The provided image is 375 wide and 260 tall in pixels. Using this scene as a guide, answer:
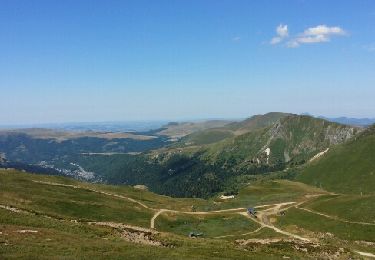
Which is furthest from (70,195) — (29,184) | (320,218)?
(320,218)

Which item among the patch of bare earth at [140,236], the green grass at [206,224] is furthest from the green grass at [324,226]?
the patch of bare earth at [140,236]

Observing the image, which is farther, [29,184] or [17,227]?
[29,184]

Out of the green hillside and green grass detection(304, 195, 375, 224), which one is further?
green grass detection(304, 195, 375, 224)

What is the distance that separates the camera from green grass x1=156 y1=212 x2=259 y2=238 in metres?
116

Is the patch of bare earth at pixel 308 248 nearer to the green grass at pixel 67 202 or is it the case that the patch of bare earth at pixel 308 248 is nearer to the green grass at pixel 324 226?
the green grass at pixel 324 226

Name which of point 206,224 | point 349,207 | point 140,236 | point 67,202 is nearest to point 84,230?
point 140,236

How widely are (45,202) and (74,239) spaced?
172 ft

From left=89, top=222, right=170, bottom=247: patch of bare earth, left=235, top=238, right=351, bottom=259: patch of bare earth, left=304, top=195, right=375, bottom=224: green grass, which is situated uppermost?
left=89, top=222, right=170, bottom=247: patch of bare earth

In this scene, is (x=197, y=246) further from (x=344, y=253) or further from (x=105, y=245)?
(x=344, y=253)

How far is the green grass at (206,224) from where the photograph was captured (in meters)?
116

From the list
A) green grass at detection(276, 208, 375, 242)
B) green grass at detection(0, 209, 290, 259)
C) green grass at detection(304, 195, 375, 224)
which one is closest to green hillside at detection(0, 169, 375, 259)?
green grass at detection(0, 209, 290, 259)

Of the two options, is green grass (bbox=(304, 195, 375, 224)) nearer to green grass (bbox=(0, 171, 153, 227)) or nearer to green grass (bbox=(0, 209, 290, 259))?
green grass (bbox=(0, 171, 153, 227))

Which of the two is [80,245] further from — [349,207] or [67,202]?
[349,207]

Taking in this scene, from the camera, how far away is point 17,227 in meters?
63.7
